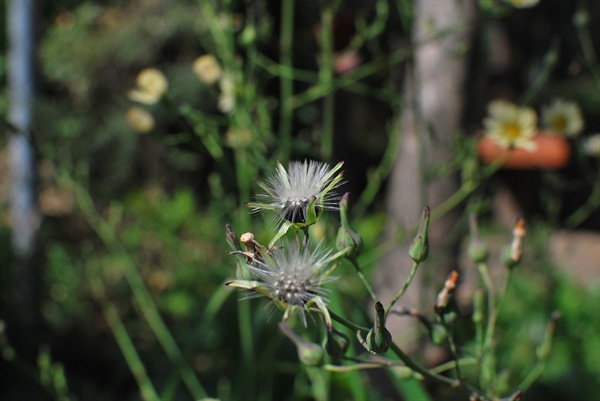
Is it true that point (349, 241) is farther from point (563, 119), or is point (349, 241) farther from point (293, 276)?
point (563, 119)

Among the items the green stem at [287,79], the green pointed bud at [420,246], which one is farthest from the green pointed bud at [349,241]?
the green stem at [287,79]

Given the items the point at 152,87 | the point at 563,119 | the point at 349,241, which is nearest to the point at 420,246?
the point at 349,241

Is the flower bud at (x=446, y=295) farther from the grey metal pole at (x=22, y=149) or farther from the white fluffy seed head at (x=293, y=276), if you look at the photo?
the grey metal pole at (x=22, y=149)

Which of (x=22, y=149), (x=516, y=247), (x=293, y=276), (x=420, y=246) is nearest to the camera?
(x=293, y=276)

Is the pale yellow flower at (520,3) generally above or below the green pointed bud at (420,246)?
above

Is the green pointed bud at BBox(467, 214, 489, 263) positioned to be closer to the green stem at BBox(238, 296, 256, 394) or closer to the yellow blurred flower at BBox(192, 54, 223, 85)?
the green stem at BBox(238, 296, 256, 394)

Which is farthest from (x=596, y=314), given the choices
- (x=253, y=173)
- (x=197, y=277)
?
(x=253, y=173)

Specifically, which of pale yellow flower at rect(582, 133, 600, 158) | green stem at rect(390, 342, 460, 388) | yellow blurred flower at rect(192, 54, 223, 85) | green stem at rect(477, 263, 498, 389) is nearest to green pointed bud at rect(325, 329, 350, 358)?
green stem at rect(390, 342, 460, 388)
